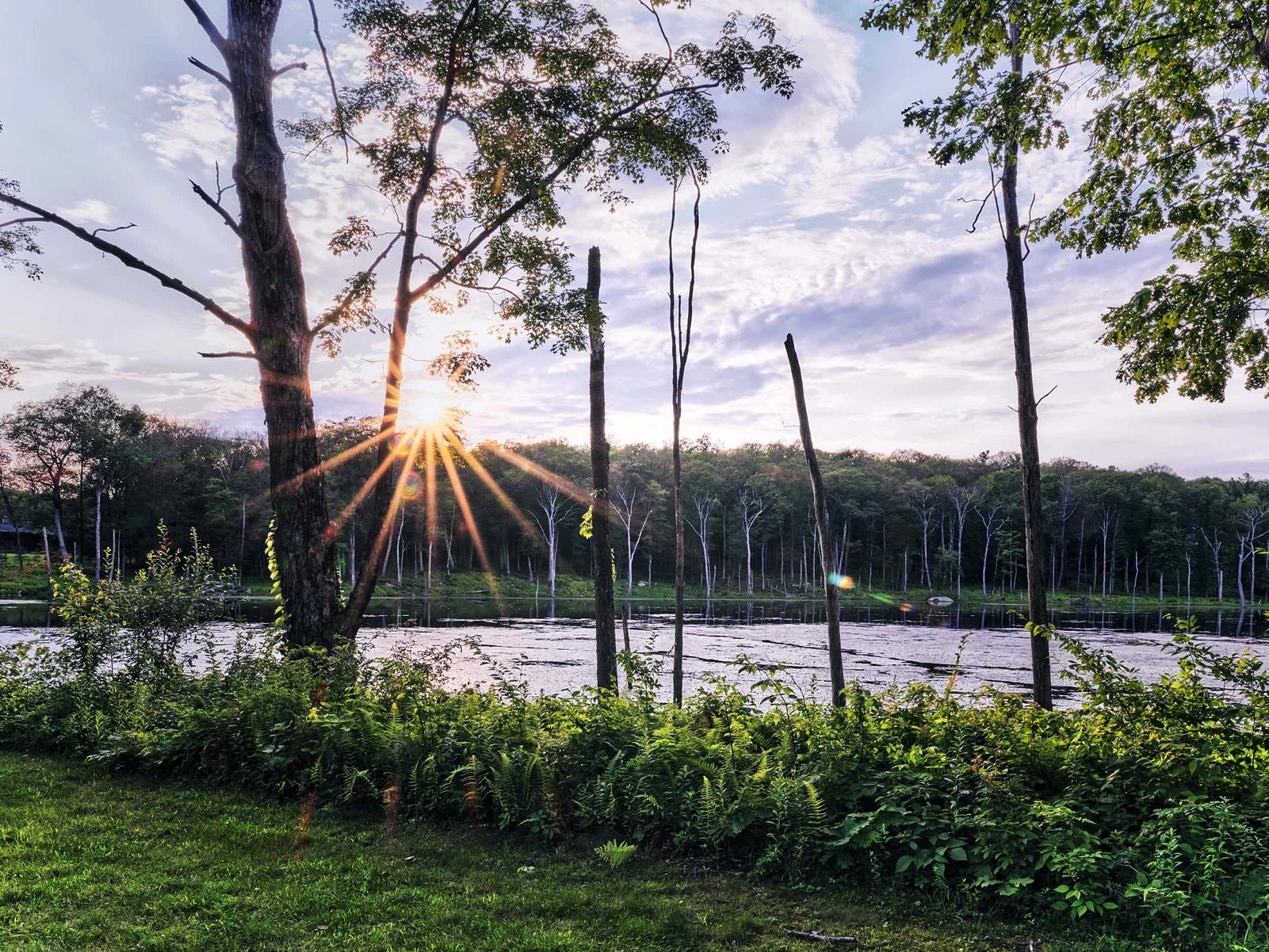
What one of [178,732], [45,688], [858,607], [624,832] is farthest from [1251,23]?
[858,607]

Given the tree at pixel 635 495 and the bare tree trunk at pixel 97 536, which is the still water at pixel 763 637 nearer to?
the bare tree trunk at pixel 97 536

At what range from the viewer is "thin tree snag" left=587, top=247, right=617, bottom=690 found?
11.2 meters

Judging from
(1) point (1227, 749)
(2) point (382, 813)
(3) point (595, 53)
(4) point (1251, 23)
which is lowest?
(2) point (382, 813)

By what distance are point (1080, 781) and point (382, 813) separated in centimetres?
514

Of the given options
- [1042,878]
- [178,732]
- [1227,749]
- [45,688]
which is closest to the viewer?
[1042,878]

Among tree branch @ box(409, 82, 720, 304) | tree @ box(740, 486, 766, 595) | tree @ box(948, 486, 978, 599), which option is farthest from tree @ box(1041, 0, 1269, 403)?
tree @ box(948, 486, 978, 599)

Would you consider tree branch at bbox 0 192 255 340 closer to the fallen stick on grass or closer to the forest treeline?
the fallen stick on grass

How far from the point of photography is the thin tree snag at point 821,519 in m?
11.4

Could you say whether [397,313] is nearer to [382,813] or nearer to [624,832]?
[382,813]

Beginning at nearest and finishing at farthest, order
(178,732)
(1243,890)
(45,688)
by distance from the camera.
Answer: (1243,890) < (178,732) < (45,688)

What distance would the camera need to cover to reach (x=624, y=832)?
5500mm

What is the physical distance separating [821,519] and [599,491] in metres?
3.72

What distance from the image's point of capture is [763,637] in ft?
104

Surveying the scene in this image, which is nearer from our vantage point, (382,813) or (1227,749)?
(1227,749)
